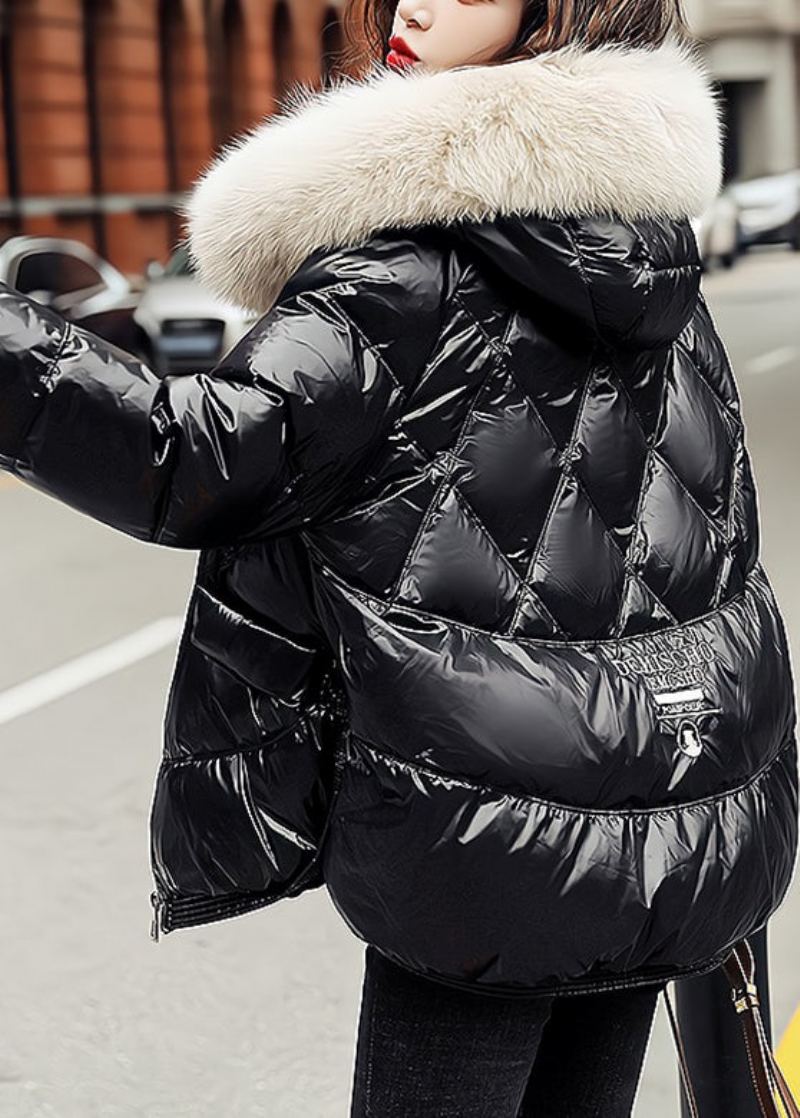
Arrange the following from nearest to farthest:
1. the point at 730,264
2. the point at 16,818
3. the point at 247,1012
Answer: the point at 247,1012
the point at 16,818
the point at 730,264

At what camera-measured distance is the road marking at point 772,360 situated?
1571 centimetres

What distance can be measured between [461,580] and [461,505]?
7cm

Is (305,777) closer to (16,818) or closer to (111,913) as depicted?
(111,913)

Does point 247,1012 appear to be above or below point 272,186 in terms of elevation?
below

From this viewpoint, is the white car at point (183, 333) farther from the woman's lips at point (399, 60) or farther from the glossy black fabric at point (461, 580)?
the glossy black fabric at point (461, 580)

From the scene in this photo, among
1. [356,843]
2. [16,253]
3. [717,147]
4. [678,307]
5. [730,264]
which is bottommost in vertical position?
[730,264]

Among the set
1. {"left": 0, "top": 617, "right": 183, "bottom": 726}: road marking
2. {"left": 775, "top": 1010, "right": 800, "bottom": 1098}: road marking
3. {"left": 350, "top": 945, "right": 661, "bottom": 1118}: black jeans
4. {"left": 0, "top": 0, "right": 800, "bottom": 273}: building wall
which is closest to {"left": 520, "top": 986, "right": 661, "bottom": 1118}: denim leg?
{"left": 350, "top": 945, "right": 661, "bottom": 1118}: black jeans

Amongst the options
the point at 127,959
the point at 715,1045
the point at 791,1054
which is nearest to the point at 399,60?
the point at 715,1045

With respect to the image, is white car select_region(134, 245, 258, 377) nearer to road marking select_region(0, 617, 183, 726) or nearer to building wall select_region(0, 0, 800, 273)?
building wall select_region(0, 0, 800, 273)

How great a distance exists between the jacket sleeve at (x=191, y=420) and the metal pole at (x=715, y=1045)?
1145 mm

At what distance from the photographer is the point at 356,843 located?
1814 mm

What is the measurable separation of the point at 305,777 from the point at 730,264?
29.4 meters

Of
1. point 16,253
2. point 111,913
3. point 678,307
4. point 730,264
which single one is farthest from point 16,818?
point 730,264

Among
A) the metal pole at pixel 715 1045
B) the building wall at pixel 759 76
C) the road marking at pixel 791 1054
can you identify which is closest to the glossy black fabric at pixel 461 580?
the metal pole at pixel 715 1045
